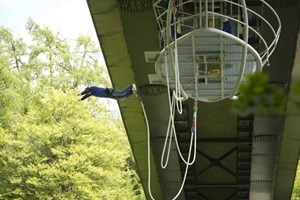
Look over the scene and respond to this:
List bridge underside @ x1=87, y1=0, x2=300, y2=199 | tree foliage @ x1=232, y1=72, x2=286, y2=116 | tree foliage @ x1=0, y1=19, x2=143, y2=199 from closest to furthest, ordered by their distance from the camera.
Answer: tree foliage @ x1=232, y1=72, x2=286, y2=116 → bridge underside @ x1=87, y1=0, x2=300, y2=199 → tree foliage @ x1=0, y1=19, x2=143, y2=199

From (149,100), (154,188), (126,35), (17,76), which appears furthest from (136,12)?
(17,76)

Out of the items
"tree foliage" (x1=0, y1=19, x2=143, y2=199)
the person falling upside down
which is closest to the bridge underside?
the person falling upside down

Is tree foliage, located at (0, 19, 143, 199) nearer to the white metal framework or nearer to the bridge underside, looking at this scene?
the bridge underside

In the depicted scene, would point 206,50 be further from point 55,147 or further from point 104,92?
point 55,147

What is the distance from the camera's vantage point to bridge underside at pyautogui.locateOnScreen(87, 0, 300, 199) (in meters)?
4.54

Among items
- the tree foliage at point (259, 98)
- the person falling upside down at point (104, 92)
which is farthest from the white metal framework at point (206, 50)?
the tree foliage at point (259, 98)

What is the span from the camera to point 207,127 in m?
6.32

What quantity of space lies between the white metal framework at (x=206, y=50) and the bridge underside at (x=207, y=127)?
799mm

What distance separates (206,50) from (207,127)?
10.1ft

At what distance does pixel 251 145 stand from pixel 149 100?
1.71m

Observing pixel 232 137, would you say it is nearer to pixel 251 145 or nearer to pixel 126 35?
pixel 251 145

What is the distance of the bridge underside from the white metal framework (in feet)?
2.62

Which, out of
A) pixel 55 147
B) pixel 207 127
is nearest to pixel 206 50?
pixel 207 127

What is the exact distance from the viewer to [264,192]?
738cm
